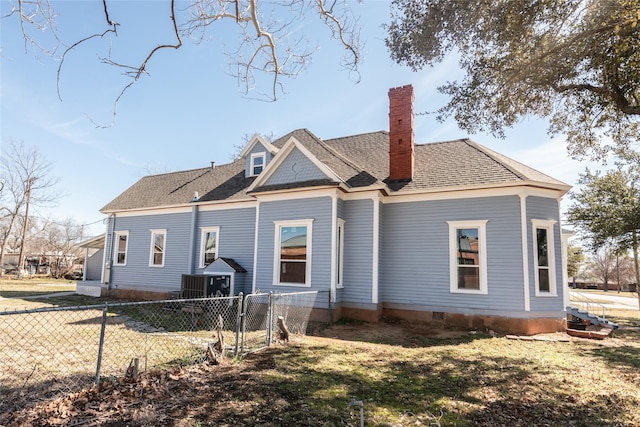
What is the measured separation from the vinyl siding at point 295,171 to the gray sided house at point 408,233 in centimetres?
4

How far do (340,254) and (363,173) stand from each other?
2978mm

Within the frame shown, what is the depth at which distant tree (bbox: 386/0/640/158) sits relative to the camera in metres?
6.37

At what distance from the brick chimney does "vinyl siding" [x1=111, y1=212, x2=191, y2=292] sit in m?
9.40

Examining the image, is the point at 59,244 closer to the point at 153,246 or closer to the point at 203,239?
the point at 153,246

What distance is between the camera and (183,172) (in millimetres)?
18812

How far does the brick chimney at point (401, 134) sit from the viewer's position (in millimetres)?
12148

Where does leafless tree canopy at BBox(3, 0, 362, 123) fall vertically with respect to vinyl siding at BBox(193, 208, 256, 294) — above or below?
above

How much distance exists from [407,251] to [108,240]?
49.1ft

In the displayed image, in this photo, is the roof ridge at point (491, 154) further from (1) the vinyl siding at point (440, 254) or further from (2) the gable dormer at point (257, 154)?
(2) the gable dormer at point (257, 154)

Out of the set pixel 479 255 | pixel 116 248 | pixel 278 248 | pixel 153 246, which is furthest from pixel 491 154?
pixel 116 248

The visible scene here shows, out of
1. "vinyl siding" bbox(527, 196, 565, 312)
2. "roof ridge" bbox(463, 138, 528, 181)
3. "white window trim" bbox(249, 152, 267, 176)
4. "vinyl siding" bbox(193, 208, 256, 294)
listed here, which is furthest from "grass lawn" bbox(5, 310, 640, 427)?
"white window trim" bbox(249, 152, 267, 176)

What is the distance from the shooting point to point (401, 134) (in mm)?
12227

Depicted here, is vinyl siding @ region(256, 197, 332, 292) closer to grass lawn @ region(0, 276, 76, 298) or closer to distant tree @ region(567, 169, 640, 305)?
grass lawn @ region(0, 276, 76, 298)

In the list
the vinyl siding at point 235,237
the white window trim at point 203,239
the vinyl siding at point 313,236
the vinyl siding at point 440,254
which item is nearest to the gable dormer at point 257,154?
the vinyl siding at point 235,237
